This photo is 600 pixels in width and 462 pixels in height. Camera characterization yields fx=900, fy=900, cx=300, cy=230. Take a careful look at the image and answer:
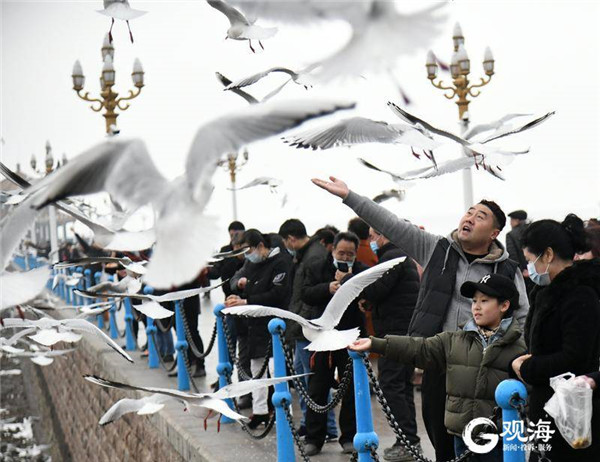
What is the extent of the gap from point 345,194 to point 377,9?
2195 mm

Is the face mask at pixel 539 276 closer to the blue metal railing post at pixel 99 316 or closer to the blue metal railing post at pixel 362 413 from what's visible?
the blue metal railing post at pixel 362 413

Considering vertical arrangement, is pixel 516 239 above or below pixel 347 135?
below

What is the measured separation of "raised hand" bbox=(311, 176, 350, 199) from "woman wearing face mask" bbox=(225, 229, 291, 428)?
7.33 feet

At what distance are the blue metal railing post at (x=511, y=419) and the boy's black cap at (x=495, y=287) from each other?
0.78 meters

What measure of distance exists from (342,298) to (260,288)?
97.2 inches

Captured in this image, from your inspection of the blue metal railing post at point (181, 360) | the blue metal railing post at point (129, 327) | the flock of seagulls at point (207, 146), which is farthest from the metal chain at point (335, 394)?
the blue metal railing post at point (129, 327)

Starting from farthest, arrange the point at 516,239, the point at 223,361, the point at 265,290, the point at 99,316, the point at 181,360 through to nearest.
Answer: the point at 99,316 < the point at 181,360 < the point at 516,239 < the point at 223,361 < the point at 265,290

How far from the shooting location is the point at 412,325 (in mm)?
4164

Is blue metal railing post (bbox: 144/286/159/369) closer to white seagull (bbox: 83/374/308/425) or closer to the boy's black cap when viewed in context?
white seagull (bbox: 83/374/308/425)

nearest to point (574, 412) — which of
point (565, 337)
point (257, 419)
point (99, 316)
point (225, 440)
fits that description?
point (565, 337)

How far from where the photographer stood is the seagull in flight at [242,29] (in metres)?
2.84

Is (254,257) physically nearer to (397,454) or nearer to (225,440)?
(225,440)

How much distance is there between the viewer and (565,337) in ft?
10.4

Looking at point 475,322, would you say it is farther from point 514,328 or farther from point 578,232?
point 578,232
